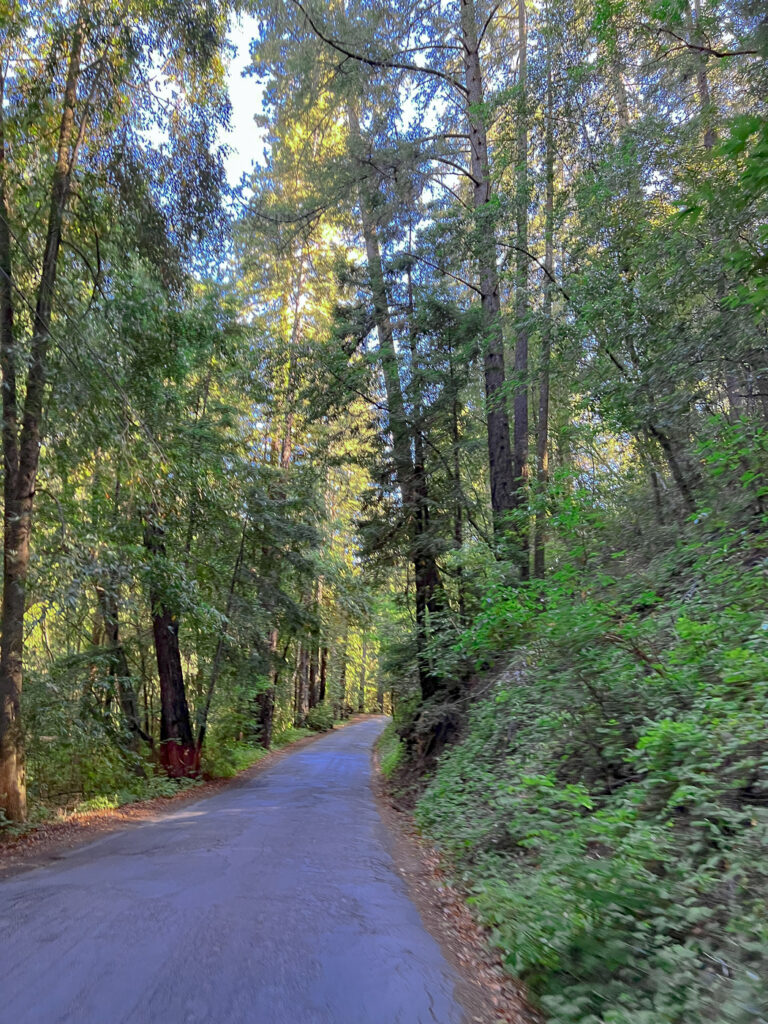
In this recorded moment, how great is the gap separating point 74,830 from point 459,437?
1159 centimetres

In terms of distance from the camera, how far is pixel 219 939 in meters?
4.28

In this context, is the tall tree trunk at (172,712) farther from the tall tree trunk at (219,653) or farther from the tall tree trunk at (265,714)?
the tall tree trunk at (265,714)

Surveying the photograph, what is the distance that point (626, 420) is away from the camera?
9.00 metres

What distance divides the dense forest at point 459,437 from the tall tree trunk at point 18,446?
5 cm

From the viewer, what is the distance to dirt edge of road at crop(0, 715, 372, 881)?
7.26m

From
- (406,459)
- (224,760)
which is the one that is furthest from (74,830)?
(406,459)

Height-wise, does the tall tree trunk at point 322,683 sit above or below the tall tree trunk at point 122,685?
below

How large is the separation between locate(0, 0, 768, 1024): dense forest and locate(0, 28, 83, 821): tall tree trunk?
0.17 ft

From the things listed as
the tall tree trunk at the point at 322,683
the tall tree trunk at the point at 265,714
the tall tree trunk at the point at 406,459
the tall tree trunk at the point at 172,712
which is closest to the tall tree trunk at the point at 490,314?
the tall tree trunk at the point at 406,459

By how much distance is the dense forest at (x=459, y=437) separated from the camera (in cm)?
465

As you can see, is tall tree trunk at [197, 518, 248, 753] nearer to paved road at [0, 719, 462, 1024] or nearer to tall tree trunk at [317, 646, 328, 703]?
paved road at [0, 719, 462, 1024]

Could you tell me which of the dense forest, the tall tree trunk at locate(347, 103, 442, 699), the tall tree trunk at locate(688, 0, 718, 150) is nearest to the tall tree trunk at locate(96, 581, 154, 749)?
the dense forest

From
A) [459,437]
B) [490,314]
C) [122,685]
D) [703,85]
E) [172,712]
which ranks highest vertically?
[703,85]

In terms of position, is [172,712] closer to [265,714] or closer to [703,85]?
[265,714]
